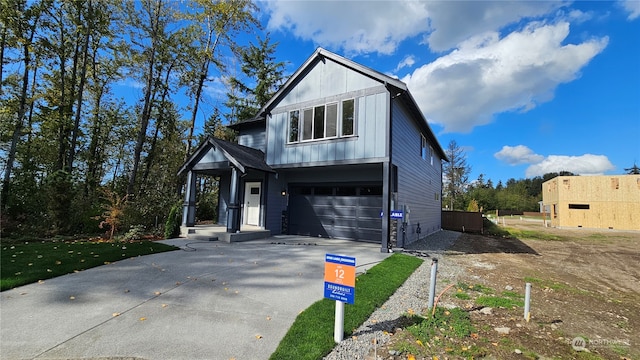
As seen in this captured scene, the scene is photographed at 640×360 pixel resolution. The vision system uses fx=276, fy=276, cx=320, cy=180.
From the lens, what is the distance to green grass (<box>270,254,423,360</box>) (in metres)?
3.03

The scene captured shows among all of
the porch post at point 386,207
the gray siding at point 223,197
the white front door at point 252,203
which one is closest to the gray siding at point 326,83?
the porch post at point 386,207

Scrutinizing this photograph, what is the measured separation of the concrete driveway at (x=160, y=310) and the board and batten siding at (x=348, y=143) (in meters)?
4.29

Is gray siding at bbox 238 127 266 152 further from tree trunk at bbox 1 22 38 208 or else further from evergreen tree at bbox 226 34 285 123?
tree trunk at bbox 1 22 38 208

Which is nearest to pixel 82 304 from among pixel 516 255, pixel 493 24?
pixel 516 255

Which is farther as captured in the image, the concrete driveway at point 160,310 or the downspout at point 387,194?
the downspout at point 387,194

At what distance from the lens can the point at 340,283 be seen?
134 inches

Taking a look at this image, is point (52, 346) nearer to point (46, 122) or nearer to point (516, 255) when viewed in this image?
point (516, 255)

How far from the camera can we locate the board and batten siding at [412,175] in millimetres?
10216

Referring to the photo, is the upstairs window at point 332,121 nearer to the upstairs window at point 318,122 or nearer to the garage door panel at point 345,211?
the upstairs window at point 318,122

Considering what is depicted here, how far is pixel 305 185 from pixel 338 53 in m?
5.51

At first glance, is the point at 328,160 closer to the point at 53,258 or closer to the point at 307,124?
the point at 307,124

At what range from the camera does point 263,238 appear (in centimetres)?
1096

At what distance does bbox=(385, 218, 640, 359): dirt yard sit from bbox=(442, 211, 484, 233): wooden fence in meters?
10.6

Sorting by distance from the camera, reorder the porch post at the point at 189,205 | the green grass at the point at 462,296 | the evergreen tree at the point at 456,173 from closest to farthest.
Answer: the green grass at the point at 462,296, the porch post at the point at 189,205, the evergreen tree at the point at 456,173
